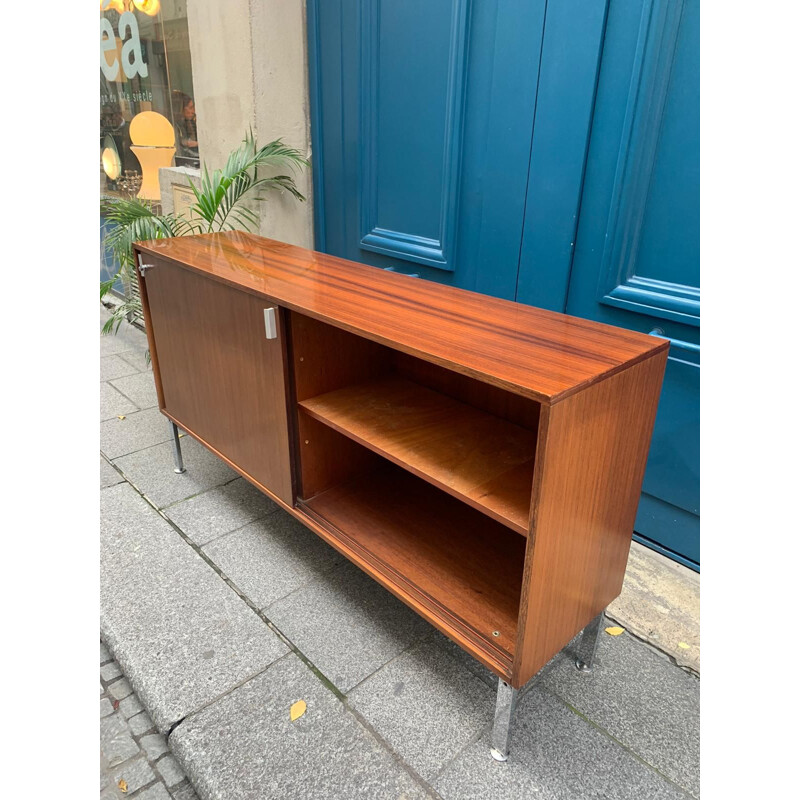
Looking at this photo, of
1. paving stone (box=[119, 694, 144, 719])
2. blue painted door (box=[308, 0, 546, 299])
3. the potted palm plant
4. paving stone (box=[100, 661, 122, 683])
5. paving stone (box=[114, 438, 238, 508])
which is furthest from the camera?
the potted palm plant

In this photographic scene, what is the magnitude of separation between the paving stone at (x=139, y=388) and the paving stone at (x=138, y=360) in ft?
0.31

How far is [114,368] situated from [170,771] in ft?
10.1

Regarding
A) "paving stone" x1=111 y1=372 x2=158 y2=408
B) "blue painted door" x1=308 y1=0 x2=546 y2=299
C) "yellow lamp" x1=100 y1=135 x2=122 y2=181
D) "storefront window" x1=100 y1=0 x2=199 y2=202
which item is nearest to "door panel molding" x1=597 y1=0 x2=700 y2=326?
"blue painted door" x1=308 y1=0 x2=546 y2=299

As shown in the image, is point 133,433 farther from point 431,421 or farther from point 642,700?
point 642,700

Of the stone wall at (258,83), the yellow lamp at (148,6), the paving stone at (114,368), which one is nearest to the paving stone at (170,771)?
the stone wall at (258,83)

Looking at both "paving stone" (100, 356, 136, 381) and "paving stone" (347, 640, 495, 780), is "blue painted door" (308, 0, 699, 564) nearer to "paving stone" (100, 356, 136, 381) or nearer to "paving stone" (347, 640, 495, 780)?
"paving stone" (347, 640, 495, 780)

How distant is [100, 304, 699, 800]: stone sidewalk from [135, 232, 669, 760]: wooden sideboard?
0.15 meters

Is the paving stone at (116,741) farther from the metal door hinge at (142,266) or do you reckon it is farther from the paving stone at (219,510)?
the metal door hinge at (142,266)

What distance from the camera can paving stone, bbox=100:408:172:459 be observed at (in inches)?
118

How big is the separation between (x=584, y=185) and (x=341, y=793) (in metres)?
1.99

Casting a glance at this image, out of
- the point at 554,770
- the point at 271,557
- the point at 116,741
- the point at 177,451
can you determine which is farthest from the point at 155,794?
the point at 177,451

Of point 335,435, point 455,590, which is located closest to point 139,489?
point 335,435

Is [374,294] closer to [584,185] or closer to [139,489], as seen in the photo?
[584,185]

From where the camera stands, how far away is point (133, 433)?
3152 millimetres
